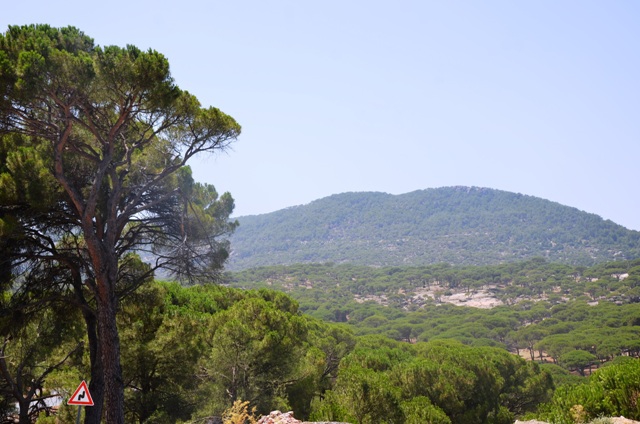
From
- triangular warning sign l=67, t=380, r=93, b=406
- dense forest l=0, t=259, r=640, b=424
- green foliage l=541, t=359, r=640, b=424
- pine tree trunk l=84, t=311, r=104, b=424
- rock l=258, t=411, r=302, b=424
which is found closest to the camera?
triangular warning sign l=67, t=380, r=93, b=406

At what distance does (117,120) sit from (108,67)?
1.13 metres

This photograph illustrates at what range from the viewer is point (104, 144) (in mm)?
8609

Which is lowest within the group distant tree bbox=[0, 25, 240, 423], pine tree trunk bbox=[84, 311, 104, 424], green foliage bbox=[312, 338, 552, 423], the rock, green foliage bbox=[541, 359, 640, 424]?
green foliage bbox=[312, 338, 552, 423]

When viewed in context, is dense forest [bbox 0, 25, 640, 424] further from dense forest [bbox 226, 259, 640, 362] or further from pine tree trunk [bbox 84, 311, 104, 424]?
dense forest [bbox 226, 259, 640, 362]

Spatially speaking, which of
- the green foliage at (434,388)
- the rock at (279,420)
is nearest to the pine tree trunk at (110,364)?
the rock at (279,420)

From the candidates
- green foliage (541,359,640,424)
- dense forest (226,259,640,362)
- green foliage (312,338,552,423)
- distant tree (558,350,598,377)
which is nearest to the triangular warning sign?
dense forest (226,259,640,362)

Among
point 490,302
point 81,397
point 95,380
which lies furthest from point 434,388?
point 490,302

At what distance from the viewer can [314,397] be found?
16016 millimetres

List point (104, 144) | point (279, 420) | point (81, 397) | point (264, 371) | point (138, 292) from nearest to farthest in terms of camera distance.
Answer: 1. point (81, 397)
2. point (279, 420)
3. point (104, 144)
4. point (138, 292)
5. point (264, 371)

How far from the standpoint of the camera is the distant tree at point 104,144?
7613 mm

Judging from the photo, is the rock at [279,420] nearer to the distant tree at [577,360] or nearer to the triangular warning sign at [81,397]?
the triangular warning sign at [81,397]

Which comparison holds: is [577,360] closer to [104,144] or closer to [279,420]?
[279,420]

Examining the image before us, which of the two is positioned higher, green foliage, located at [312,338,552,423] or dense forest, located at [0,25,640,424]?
dense forest, located at [0,25,640,424]

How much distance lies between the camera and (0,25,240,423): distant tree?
25.0 ft
